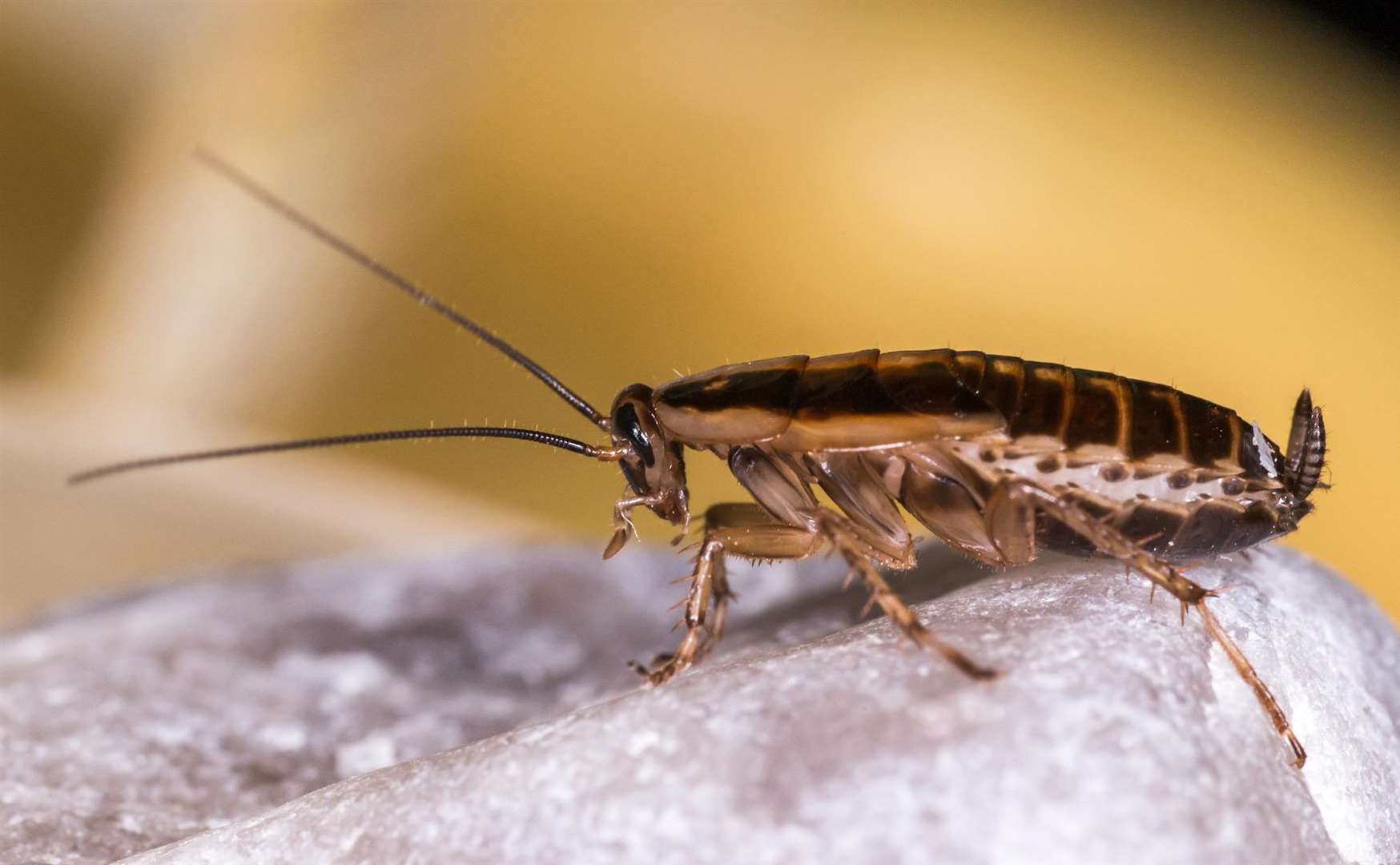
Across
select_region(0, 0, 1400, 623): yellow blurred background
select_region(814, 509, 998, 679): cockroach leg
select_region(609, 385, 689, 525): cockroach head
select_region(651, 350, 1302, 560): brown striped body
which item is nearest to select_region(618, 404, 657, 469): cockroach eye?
select_region(609, 385, 689, 525): cockroach head

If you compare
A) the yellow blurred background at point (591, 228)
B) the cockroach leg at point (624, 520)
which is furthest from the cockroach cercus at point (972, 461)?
the yellow blurred background at point (591, 228)

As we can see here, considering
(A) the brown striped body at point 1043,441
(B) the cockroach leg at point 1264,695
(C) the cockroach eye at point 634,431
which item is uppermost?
(A) the brown striped body at point 1043,441

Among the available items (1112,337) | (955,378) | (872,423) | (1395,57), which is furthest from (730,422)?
(1395,57)

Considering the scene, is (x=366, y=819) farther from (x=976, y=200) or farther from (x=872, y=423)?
(x=976, y=200)

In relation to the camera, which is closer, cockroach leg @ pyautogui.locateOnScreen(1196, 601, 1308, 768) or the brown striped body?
cockroach leg @ pyautogui.locateOnScreen(1196, 601, 1308, 768)

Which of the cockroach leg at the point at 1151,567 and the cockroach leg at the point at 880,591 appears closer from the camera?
the cockroach leg at the point at 880,591

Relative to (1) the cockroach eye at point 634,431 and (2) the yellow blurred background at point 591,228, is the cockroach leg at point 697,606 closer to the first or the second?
(1) the cockroach eye at point 634,431

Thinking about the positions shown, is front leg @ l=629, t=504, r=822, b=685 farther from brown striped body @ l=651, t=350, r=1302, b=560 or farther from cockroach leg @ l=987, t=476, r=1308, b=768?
cockroach leg @ l=987, t=476, r=1308, b=768
